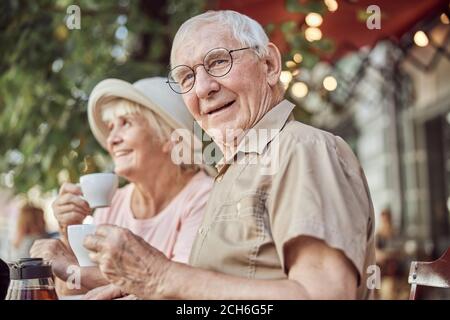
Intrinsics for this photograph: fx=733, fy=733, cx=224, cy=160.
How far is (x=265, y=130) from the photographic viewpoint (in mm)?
1564

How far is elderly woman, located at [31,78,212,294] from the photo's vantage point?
2.35m

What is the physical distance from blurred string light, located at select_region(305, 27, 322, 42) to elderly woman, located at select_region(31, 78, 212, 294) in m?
1.39

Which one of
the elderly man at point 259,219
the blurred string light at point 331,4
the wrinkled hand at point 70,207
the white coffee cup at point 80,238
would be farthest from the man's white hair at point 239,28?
the blurred string light at point 331,4

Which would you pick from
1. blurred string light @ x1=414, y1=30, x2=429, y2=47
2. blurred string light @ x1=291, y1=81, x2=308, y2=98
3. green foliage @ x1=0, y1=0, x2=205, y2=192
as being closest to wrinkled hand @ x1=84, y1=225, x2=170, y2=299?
green foliage @ x1=0, y1=0, x2=205, y2=192

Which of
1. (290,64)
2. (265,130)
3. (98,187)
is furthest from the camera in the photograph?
(290,64)

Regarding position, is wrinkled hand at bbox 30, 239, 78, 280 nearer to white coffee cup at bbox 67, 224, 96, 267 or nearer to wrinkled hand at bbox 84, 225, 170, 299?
white coffee cup at bbox 67, 224, 96, 267

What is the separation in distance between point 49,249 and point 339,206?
3.07 feet

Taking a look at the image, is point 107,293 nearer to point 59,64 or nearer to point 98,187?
point 98,187

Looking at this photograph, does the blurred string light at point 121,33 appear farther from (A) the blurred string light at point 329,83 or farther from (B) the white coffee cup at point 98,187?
(B) the white coffee cup at point 98,187

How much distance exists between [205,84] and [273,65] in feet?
0.54

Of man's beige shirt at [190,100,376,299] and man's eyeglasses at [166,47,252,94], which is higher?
man's eyeglasses at [166,47,252,94]

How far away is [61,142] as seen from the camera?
3420 mm

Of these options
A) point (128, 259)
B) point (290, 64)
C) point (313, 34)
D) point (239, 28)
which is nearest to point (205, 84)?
point (239, 28)
